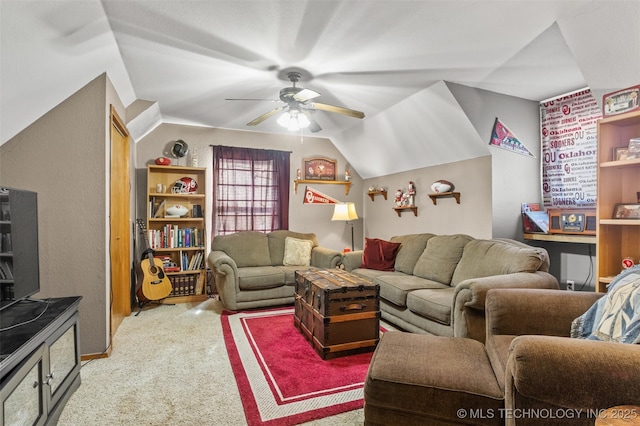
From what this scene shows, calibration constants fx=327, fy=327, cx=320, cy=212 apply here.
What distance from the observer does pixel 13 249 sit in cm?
179

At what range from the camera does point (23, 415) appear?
1.44m

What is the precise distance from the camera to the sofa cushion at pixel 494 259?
99.5 inches

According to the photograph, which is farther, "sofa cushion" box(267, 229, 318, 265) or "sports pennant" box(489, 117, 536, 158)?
"sofa cushion" box(267, 229, 318, 265)

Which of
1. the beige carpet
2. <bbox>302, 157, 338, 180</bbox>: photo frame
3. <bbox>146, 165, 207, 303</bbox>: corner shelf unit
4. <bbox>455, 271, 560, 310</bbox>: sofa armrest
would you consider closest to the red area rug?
the beige carpet

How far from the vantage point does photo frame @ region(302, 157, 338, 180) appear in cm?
546

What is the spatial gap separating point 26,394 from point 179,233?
10.1 ft

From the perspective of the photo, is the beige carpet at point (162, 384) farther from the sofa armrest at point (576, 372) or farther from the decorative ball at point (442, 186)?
the decorative ball at point (442, 186)

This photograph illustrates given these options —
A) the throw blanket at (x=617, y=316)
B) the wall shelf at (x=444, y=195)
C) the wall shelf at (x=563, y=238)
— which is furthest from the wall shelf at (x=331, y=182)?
the throw blanket at (x=617, y=316)

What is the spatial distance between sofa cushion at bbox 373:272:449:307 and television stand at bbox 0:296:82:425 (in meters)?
2.33

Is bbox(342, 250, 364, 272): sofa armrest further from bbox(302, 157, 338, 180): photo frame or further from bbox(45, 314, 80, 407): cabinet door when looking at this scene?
bbox(45, 314, 80, 407): cabinet door

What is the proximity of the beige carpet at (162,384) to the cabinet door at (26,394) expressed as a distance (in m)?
0.32

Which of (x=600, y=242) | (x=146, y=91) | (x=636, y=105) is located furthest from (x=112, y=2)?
(x=600, y=242)

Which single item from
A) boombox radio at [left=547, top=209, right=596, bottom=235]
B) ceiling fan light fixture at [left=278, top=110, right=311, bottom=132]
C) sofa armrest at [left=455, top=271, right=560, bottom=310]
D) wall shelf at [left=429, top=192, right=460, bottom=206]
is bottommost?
sofa armrest at [left=455, top=271, right=560, bottom=310]

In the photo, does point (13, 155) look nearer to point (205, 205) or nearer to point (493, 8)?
point (205, 205)
